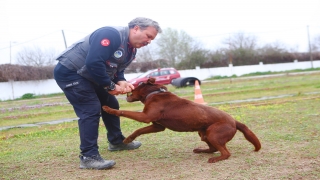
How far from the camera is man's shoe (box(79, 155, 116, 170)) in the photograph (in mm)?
4465

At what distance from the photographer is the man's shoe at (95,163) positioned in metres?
4.46

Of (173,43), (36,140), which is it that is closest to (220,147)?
(36,140)

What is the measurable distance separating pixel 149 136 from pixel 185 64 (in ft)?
154

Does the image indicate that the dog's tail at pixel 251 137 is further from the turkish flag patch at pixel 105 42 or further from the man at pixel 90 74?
the turkish flag patch at pixel 105 42

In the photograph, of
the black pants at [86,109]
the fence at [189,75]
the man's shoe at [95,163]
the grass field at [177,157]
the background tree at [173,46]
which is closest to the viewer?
the grass field at [177,157]

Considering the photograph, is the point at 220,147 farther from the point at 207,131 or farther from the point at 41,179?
the point at 41,179

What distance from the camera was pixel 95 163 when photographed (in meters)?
4.50

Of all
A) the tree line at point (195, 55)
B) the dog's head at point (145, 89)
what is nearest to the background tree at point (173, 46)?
the tree line at point (195, 55)

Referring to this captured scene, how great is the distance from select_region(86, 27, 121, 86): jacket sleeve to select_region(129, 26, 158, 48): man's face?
9.3 inches

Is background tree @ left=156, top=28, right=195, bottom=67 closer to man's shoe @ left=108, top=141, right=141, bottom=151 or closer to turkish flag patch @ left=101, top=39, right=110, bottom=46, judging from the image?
man's shoe @ left=108, top=141, right=141, bottom=151

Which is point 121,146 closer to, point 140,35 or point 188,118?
point 188,118

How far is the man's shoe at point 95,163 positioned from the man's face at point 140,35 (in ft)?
5.11

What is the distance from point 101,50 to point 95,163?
1436mm

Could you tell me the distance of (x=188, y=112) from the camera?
4.83 m
